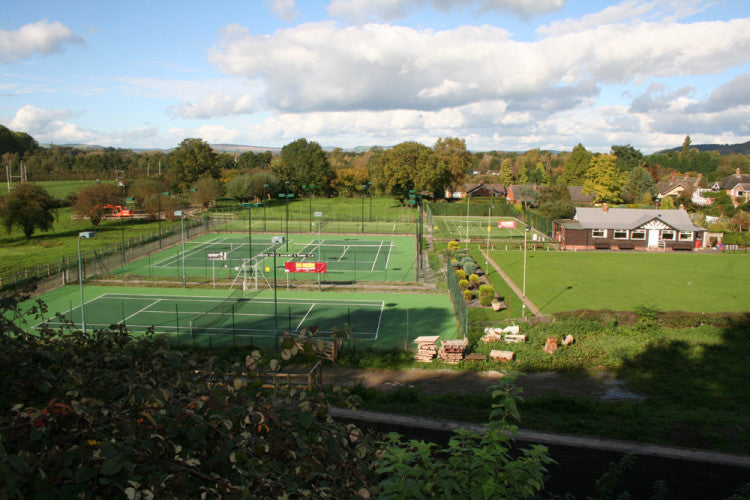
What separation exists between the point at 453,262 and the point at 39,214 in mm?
38441

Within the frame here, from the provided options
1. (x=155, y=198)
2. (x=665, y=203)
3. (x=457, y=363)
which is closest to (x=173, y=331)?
(x=457, y=363)

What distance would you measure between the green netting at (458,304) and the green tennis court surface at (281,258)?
5205 millimetres

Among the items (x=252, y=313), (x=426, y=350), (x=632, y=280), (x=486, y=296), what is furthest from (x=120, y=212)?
(x=426, y=350)

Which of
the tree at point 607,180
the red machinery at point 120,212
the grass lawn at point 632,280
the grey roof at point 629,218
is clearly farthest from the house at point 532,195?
the red machinery at point 120,212

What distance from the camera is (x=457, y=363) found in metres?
18.7

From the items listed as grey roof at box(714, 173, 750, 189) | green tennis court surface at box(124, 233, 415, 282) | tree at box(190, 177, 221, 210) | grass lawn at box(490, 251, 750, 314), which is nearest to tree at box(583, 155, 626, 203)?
grey roof at box(714, 173, 750, 189)

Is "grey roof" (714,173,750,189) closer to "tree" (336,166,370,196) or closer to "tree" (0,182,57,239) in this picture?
"tree" (336,166,370,196)

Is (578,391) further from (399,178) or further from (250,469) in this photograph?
(399,178)

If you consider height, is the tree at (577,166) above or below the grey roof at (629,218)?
above

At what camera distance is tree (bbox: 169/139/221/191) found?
83125mm

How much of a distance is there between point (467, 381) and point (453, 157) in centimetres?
6644

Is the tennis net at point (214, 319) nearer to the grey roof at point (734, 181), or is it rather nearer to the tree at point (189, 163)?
the tree at point (189, 163)

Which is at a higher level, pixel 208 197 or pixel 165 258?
pixel 208 197

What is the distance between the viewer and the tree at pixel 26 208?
47.8 m
